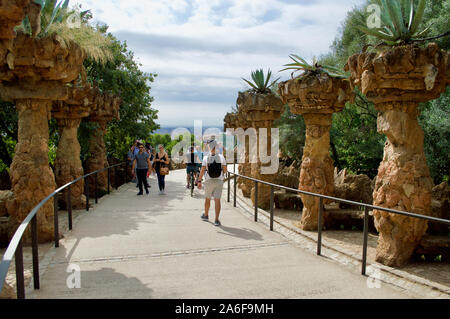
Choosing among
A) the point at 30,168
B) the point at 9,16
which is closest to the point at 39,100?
the point at 30,168

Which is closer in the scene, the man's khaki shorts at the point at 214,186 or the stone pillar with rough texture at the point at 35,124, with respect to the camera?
the stone pillar with rough texture at the point at 35,124

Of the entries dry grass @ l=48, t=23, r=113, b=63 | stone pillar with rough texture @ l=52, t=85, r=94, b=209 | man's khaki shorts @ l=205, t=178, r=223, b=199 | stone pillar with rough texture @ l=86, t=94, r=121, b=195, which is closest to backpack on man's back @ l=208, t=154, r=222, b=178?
man's khaki shorts @ l=205, t=178, r=223, b=199

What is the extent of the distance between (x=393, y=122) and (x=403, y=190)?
40.5 inches

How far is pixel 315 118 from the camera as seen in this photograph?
7.59 meters

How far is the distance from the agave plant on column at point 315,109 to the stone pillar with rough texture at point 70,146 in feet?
16.7

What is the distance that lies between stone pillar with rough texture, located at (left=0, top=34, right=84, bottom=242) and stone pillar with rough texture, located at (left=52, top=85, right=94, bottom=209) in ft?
8.88

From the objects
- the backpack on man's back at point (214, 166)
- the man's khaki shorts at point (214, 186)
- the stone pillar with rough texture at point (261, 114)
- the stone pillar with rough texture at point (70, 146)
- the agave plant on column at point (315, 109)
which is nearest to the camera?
the backpack on man's back at point (214, 166)

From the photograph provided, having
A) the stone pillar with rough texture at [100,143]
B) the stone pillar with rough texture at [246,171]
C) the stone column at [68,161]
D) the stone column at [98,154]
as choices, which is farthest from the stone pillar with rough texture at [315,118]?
the stone column at [98,154]

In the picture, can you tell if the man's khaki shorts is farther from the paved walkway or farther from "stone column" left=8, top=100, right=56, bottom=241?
"stone column" left=8, top=100, right=56, bottom=241

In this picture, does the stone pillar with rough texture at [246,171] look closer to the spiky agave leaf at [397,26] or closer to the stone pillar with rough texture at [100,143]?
the stone pillar with rough texture at [100,143]

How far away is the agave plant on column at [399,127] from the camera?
498 centimetres

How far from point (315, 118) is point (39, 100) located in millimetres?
5407
